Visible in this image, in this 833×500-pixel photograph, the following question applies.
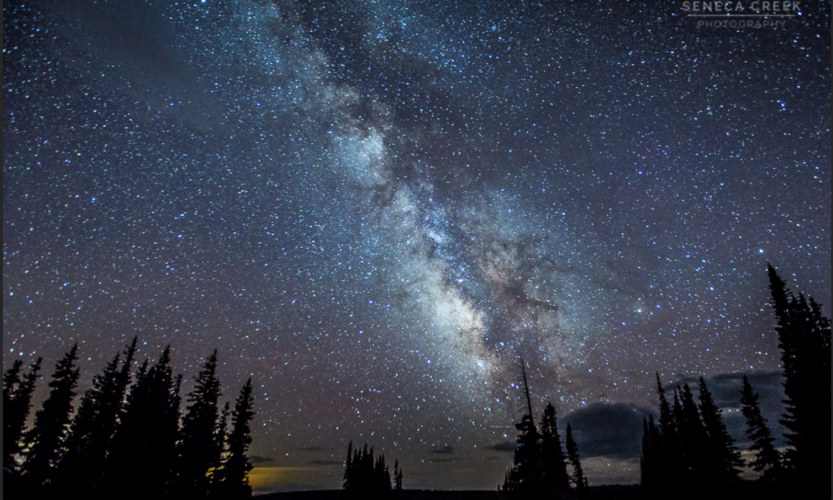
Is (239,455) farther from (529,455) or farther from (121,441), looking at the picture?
(529,455)

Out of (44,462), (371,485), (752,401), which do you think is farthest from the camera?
(371,485)

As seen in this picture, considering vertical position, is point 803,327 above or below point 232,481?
above

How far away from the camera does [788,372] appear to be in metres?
36.9

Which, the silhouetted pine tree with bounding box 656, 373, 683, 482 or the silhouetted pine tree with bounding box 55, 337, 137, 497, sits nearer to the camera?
the silhouetted pine tree with bounding box 55, 337, 137, 497

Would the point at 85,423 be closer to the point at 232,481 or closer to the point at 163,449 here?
the point at 163,449

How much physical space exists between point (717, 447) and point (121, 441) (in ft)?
191

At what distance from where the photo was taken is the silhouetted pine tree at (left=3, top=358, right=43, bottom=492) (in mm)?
32894

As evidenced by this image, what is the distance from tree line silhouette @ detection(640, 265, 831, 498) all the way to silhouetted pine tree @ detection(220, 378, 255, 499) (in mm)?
46579

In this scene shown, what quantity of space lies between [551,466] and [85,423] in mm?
40501

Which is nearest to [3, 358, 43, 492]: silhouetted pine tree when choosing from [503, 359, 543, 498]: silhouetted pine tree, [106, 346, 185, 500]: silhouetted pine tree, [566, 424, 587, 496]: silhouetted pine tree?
[106, 346, 185, 500]: silhouetted pine tree

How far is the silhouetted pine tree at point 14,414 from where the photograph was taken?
3289 centimetres

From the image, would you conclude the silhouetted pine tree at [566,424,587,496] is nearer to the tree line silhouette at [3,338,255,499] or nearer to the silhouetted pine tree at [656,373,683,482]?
the silhouetted pine tree at [656,373,683,482]

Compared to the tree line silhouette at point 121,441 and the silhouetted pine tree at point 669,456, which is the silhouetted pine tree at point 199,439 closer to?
the tree line silhouette at point 121,441

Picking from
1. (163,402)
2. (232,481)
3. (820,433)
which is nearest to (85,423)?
(163,402)
